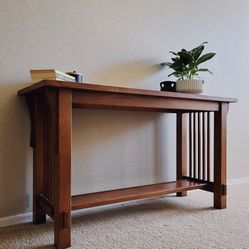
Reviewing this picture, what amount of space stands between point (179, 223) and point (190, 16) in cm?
134

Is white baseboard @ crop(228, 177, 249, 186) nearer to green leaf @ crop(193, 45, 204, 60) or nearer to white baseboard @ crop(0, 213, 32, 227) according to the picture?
green leaf @ crop(193, 45, 204, 60)

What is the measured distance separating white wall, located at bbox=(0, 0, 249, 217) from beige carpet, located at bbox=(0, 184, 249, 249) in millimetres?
161

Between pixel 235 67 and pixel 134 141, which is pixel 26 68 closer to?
pixel 134 141

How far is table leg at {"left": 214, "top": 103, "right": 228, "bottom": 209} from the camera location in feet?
4.60

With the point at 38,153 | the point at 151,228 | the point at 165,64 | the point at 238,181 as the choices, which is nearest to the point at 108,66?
the point at 165,64

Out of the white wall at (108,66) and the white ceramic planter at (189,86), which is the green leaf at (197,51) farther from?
the white wall at (108,66)

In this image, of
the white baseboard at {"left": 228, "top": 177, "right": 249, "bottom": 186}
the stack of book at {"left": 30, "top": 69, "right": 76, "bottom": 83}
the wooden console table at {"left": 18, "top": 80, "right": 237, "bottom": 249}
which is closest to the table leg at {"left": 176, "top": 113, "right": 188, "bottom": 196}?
the wooden console table at {"left": 18, "top": 80, "right": 237, "bottom": 249}

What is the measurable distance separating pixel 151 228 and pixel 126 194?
0.60 feet

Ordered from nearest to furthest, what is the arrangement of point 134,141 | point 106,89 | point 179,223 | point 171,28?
point 106,89 → point 179,223 → point 134,141 → point 171,28

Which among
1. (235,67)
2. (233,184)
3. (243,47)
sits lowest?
(233,184)

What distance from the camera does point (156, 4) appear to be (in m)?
1.63

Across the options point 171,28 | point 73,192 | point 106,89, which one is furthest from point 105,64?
point 73,192

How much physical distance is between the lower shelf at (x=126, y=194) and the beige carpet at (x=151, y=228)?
0.37 feet

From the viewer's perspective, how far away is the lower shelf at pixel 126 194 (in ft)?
3.56
